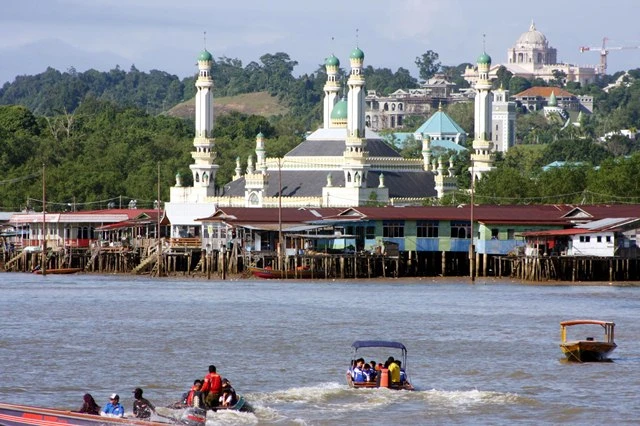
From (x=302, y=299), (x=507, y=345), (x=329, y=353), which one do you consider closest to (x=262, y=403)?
(x=329, y=353)

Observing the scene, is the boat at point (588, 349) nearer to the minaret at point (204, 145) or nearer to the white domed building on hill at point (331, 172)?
the white domed building on hill at point (331, 172)

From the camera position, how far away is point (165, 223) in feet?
375

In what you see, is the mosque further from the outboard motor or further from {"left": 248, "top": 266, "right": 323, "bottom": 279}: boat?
the outboard motor

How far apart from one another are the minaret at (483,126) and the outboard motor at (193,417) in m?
105

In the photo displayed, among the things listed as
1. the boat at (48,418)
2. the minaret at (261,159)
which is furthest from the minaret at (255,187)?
the boat at (48,418)

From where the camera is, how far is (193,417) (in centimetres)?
3931

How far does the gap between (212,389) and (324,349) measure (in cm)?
1562

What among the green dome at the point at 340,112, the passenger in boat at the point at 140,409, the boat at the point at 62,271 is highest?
the green dome at the point at 340,112

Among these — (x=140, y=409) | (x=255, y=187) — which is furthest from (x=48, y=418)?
(x=255, y=187)

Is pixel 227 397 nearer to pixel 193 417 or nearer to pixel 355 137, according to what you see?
pixel 193 417

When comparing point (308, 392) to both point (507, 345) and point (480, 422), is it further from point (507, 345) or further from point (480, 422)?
point (507, 345)

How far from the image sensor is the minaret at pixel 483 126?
14450 cm

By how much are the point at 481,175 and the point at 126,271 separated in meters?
42.2

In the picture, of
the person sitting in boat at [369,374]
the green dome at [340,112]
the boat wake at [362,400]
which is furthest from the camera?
the green dome at [340,112]
